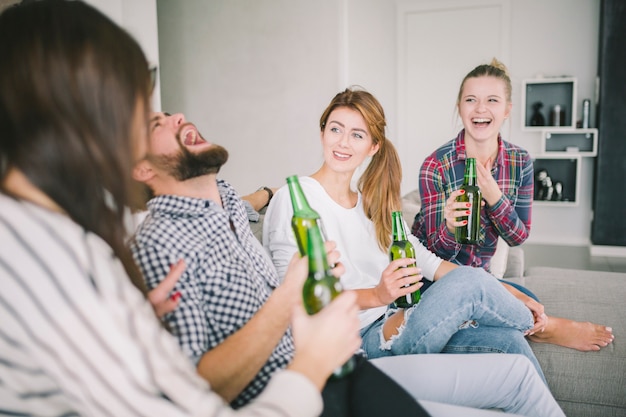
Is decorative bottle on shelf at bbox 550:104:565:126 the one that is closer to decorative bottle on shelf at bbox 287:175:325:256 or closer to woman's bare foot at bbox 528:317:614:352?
woman's bare foot at bbox 528:317:614:352

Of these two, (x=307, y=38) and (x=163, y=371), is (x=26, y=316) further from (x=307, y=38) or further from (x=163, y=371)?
(x=307, y=38)

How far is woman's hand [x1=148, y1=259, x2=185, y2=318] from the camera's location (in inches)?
34.3

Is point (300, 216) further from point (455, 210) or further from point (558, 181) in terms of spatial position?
point (558, 181)

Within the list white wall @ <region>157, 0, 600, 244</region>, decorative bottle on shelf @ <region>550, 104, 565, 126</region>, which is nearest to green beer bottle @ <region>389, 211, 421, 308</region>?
white wall @ <region>157, 0, 600, 244</region>

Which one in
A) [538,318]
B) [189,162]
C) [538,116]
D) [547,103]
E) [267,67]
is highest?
[267,67]

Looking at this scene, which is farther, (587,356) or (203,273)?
(587,356)

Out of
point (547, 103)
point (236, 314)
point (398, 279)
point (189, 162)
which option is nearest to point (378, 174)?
point (398, 279)

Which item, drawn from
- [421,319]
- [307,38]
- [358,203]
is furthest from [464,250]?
[307,38]

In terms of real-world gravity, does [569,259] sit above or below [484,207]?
below

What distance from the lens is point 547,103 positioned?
4.98 m

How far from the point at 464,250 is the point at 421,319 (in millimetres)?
611

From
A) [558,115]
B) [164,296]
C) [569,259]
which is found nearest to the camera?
[164,296]

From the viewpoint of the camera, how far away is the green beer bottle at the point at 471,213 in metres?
1.81

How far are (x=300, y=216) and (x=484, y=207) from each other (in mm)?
A: 1139
